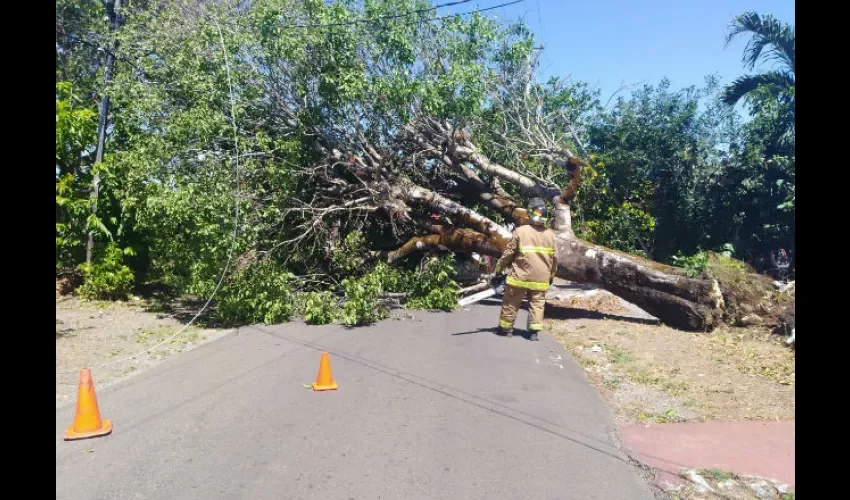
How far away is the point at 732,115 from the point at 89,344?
13.1 metres

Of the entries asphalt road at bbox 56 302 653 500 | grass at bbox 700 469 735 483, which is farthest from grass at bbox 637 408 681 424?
grass at bbox 700 469 735 483

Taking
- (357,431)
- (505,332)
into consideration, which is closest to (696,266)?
(505,332)

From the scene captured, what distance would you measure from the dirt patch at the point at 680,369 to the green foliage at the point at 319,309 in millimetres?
3351

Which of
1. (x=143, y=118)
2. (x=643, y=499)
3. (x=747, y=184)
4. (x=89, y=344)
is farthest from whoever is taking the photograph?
(x=747, y=184)

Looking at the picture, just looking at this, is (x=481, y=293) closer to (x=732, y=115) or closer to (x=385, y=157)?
(x=385, y=157)

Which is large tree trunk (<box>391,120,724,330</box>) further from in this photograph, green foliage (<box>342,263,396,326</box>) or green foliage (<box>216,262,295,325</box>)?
green foliage (<box>216,262,295,325</box>)

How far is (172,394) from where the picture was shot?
20.5 feet

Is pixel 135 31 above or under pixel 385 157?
above

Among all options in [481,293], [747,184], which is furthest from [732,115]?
[481,293]

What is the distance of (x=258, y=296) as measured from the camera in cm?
991

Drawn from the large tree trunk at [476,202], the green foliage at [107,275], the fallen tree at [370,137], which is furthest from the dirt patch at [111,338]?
the large tree trunk at [476,202]

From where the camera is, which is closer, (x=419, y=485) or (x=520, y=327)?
(x=419, y=485)

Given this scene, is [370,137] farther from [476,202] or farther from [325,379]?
[325,379]
